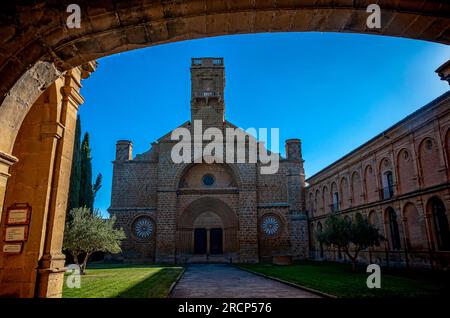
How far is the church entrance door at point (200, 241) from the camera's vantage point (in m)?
26.9

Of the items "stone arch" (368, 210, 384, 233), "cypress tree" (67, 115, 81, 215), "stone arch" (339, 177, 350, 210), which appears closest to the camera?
"stone arch" (368, 210, 384, 233)

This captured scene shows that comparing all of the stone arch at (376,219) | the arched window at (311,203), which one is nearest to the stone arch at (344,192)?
the stone arch at (376,219)

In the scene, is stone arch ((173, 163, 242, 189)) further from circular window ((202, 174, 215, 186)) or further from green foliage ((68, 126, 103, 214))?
green foliage ((68, 126, 103, 214))

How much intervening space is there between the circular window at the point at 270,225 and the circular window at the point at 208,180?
5323 millimetres

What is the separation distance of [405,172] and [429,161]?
77.8 inches

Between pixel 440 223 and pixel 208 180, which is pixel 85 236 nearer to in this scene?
pixel 208 180

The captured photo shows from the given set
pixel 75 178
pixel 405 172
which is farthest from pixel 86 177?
pixel 405 172

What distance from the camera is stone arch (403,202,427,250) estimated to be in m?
16.1

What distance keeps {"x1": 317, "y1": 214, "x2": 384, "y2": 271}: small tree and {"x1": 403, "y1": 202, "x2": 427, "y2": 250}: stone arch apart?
71.8 inches

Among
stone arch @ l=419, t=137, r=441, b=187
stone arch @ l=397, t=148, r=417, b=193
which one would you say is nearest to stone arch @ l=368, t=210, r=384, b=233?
stone arch @ l=397, t=148, r=417, b=193

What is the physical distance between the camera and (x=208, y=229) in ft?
89.0

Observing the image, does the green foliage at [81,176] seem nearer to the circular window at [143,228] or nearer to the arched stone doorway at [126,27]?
the circular window at [143,228]

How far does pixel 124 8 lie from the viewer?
3.28 m
